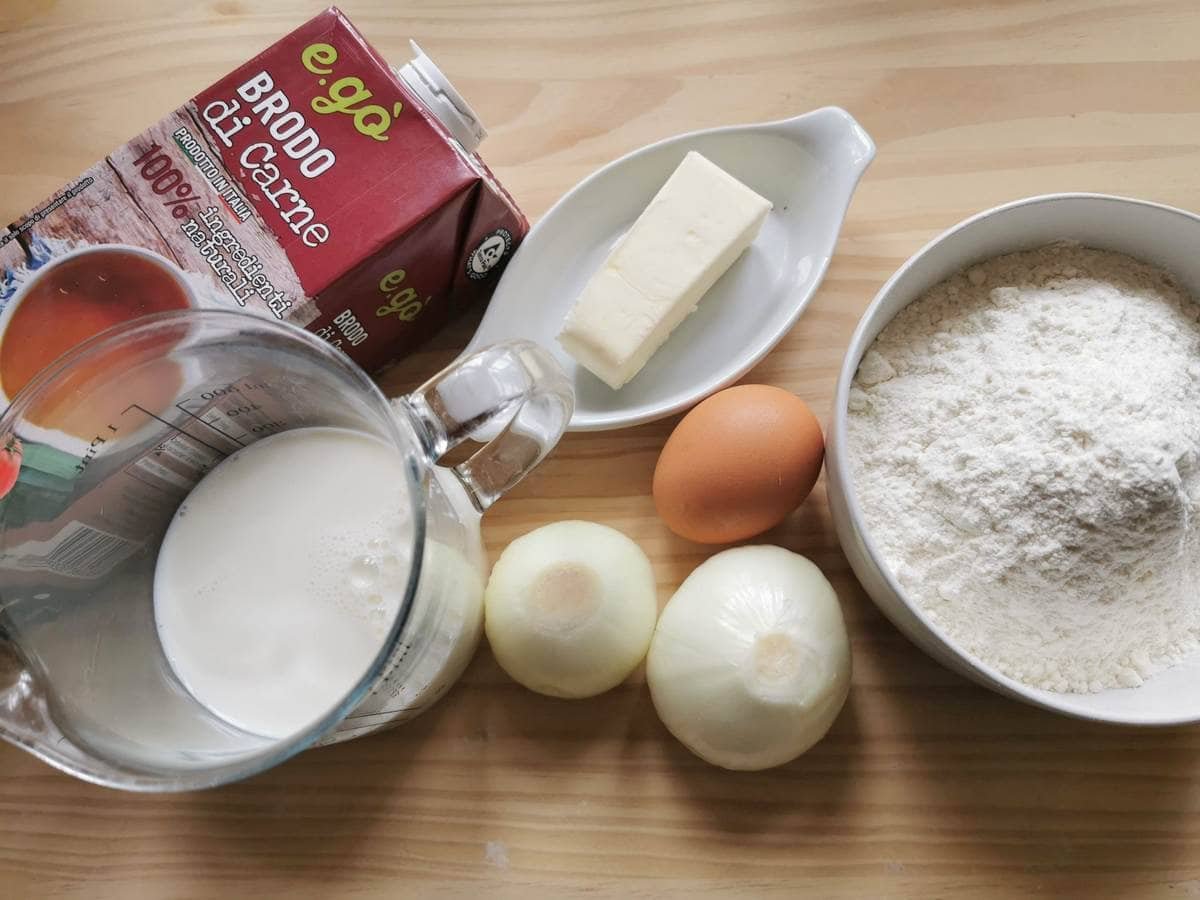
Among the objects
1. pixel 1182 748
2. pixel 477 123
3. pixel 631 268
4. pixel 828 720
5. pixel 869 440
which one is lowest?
pixel 1182 748

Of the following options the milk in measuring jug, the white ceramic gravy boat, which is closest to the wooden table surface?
the white ceramic gravy boat

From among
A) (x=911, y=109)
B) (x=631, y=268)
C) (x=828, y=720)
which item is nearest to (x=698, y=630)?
(x=828, y=720)

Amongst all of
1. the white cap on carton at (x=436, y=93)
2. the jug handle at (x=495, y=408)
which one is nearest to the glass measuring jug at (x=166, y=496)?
the jug handle at (x=495, y=408)

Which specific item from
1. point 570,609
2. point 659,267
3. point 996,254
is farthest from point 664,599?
point 996,254

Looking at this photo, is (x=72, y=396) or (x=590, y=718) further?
(x=590, y=718)

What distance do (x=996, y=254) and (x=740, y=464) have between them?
0.85 ft

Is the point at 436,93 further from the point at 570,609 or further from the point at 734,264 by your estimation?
the point at 570,609

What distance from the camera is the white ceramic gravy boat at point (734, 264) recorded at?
77cm

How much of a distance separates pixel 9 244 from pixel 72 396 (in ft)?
0.46

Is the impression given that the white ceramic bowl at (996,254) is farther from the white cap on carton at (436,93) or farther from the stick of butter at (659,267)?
the white cap on carton at (436,93)

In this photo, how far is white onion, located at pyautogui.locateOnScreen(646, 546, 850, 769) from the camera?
0.64 metres

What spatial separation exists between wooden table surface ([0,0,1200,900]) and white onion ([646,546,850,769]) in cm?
7

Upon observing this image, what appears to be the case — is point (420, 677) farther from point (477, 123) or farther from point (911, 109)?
point (911, 109)

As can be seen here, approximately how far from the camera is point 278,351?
0.60 metres
